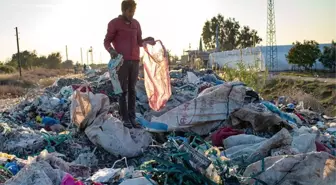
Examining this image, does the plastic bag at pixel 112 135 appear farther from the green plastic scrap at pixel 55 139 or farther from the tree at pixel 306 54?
the tree at pixel 306 54

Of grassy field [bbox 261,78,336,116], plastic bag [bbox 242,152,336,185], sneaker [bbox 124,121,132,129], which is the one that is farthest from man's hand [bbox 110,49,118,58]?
grassy field [bbox 261,78,336,116]

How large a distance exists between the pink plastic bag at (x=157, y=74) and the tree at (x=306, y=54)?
31.4 meters

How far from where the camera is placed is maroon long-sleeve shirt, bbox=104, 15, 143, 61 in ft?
16.6

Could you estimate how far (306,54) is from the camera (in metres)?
34.6

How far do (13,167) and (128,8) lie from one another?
260cm

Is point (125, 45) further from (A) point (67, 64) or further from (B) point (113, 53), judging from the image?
(A) point (67, 64)

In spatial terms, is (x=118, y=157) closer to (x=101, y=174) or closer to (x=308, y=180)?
(x=101, y=174)

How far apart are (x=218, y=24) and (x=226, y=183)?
5903 cm

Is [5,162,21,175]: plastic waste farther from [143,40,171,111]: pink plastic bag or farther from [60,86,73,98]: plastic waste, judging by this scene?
[60,86,73,98]: plastic waste

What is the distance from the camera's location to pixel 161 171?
2545mm

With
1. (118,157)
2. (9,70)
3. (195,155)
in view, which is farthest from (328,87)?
(9,70)

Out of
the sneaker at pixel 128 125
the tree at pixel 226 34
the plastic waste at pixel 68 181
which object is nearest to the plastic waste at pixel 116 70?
the sneaker at pixel 128 125

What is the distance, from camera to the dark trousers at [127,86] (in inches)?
201

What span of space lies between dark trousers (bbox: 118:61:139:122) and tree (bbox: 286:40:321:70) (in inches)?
1253
